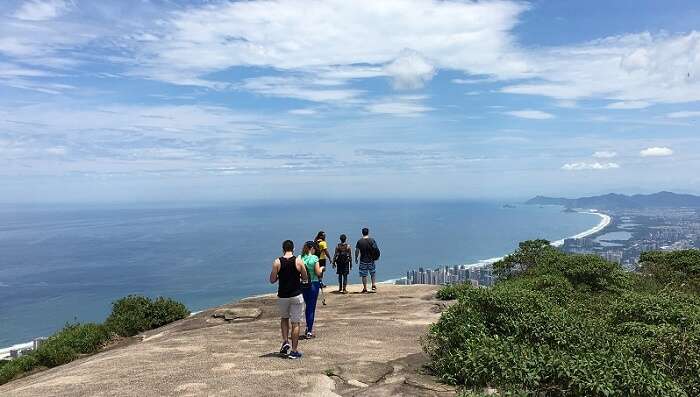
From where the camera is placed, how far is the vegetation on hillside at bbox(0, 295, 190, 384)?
14.2 meters

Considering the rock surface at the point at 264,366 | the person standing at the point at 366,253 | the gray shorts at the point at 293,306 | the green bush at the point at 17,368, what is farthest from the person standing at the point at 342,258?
the green bush at the point at 17,368

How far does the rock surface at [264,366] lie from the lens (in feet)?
24.8

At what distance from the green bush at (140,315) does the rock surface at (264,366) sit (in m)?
3.09

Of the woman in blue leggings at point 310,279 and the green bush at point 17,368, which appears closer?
the woman in blue leggings at point 310,279

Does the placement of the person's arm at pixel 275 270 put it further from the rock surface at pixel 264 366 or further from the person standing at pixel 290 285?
the rock surface at pixel 264 366

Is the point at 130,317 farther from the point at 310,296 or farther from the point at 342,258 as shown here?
the point at 310,296

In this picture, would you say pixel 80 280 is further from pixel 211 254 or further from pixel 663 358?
pixel 663 358

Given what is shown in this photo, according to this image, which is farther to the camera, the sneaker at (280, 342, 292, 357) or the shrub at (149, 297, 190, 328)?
the shrub at (149, 297, 190, 328)

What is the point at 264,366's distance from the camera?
8867 mm

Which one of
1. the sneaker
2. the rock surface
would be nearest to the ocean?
the rock surface

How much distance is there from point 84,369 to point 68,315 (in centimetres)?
7218

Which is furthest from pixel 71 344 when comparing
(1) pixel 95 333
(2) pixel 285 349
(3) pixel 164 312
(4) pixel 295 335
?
(4) pixel 295 335

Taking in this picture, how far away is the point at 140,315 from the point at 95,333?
1776 mm

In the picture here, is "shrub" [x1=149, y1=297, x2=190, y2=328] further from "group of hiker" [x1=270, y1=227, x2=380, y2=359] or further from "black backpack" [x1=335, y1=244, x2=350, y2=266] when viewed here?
"group of hiker" [x1=270, y1=227, x2=380, y2=359]
